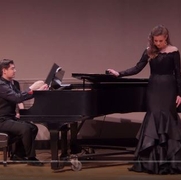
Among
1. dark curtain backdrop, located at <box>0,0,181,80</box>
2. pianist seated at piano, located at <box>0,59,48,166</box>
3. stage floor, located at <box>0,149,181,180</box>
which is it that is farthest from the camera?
dark curtain backdrop, located at <box>0,0,181,80</box>

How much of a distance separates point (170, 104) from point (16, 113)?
6.41ft

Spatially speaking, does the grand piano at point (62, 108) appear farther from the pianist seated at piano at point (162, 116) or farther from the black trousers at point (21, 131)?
the pianist seated at piano at point (162, 116)

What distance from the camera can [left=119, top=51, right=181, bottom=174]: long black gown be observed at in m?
4.28

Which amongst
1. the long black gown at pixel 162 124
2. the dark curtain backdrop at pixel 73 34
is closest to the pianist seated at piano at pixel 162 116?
the long black gown at pixel 162 124

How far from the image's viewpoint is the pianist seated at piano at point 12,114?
4.79 meters

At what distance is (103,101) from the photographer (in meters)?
4.71

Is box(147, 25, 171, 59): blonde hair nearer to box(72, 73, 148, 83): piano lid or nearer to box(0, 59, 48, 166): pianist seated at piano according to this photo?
box(72, 73, 148, 83): piano lid

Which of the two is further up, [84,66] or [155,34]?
[155,34]

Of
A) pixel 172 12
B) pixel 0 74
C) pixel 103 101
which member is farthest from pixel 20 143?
pixel 172 12

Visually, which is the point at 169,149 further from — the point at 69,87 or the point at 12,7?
the point at 12,7

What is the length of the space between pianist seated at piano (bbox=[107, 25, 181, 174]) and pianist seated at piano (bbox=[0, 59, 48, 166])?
1.17 meters

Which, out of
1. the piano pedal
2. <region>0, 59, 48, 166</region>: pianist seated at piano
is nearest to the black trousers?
<region>0, 59, 48, 166</region>: pianist seated at piano

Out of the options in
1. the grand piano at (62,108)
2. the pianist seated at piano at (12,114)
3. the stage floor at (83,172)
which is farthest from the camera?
the pianist seated at piano at (12,114)

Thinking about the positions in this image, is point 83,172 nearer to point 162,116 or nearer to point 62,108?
point 62,108
